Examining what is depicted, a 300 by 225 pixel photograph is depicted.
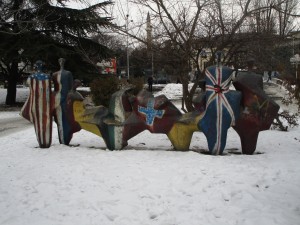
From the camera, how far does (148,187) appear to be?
20.9 feet

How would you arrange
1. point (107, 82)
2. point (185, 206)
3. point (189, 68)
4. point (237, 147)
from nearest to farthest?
point (185, 206) < point (237, 147) < point (189, 68) < point (107, 82)

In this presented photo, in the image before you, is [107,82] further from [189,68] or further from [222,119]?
[222,119]

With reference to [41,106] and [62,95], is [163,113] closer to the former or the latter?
[62,95]

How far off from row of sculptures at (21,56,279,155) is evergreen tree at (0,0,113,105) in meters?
10.6

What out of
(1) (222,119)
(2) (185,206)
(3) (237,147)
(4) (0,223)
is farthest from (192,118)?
(4) (0,223)

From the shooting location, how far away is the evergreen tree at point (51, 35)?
20.5 meters

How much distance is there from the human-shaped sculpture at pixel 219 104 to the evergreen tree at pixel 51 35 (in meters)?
12.7

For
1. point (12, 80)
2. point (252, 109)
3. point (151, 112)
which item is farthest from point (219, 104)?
point (12, 80)

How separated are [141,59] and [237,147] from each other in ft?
13.5

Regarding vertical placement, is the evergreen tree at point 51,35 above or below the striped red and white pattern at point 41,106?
above

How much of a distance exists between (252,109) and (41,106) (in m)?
4.91

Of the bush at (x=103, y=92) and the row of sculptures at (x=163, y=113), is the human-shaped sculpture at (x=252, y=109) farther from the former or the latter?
the bush at (x=103, y=92)

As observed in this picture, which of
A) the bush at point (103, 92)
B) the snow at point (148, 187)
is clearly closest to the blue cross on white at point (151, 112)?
the snow at point (148, 187)

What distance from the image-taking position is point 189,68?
11859 mm
